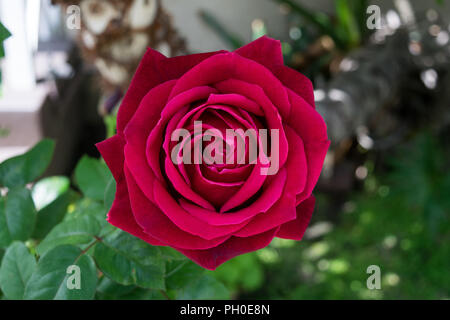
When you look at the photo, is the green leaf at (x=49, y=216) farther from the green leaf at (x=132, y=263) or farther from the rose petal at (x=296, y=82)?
the rose petal at (x=296, y=82)

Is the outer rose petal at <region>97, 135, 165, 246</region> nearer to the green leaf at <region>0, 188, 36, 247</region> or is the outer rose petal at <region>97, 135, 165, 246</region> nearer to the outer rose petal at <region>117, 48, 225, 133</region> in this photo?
the outer rose petal at <region>117, 48, 225, 133</region>

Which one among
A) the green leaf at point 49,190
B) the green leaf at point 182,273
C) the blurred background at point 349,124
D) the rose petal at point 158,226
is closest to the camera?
the rose petal at point 158,226

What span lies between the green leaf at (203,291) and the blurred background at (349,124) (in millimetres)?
692

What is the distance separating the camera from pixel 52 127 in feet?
4.51

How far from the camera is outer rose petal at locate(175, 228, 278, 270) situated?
0.63 feet

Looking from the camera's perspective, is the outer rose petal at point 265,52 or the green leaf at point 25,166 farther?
the green leaf at point 25,166

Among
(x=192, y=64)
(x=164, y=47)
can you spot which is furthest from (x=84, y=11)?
(x=192, y=64)

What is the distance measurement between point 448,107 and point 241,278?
0.85 m

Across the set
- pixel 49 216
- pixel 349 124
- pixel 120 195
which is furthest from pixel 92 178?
pixel 349 124

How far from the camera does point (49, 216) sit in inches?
13.5

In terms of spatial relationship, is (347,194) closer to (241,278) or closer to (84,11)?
(241,278)

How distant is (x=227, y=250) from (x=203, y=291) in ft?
0.54

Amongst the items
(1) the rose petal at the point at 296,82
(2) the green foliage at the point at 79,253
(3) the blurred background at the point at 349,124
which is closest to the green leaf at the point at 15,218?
(2) the green foliage at the point at 79,253

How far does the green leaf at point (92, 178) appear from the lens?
0.33m
